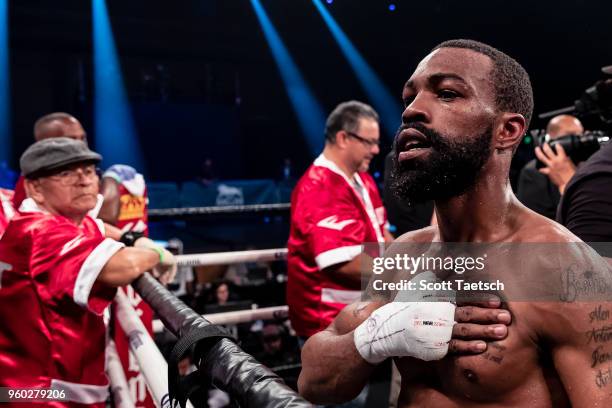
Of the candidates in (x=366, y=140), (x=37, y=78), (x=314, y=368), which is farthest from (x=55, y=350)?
(x=37, y=78)

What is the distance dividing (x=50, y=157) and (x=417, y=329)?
4.94 ft

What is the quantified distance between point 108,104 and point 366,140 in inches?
341

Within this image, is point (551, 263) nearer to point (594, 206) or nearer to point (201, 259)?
point (594, 206)

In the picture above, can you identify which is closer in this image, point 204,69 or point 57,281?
point 57,281

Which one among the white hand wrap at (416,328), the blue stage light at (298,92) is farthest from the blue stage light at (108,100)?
the white hand wrap at (416,328)

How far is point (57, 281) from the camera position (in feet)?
5.59

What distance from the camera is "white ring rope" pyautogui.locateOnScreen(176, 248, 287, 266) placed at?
2.81 m

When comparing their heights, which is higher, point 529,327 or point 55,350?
point 529,327

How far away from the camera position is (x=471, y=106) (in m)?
1.12

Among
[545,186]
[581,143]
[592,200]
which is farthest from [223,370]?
[545,186]

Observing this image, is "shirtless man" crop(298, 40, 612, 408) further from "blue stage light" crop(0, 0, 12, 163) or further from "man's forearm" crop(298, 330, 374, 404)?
"blue stage light" crop(0, 0, 12, 163)

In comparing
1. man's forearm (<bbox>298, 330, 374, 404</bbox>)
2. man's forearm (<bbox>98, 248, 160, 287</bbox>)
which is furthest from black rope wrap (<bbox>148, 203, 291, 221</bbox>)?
man's forearm (<bbox>298, 330, 374, 404</bbox>)

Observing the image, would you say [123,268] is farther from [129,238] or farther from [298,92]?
[298,92]

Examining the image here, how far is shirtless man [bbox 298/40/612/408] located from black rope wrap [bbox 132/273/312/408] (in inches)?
13.1
